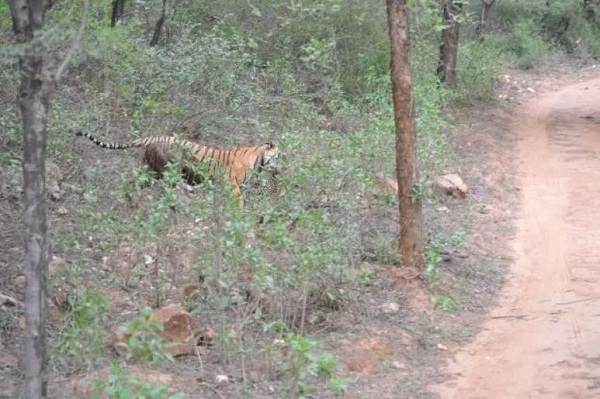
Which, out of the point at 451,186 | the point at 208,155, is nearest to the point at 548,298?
the point at 451,186

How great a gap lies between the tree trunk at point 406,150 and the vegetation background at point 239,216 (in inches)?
6.8

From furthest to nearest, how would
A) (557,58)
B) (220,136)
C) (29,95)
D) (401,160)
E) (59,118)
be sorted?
(557,58) < (220,136) < (59,118) < (401,160) < (29,95)

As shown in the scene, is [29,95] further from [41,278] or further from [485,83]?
[485,83]

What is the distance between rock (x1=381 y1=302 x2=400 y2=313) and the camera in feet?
26.9

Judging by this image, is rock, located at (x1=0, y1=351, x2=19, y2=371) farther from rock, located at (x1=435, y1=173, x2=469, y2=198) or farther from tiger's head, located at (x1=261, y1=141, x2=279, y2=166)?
rock, located at (x1=435, y1=173, x2=469, y2=198)

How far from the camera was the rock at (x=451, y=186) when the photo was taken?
11906 millimetres

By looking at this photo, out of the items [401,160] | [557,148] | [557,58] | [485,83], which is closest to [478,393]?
Answer: [401,160]

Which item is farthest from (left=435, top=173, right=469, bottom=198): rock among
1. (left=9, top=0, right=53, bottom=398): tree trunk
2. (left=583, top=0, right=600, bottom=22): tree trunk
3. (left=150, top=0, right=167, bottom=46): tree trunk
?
(left=583, top=0, right=600, bottom=22): tree trunk

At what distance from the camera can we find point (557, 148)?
Answer: 15820mm

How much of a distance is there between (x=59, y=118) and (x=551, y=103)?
13.5 m

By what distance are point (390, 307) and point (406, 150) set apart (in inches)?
62.9

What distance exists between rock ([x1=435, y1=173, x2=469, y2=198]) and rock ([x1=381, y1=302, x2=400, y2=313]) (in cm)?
378

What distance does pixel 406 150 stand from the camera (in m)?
8.92

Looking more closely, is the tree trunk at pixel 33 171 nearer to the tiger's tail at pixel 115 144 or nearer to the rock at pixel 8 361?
the rock at pixel 8 361
